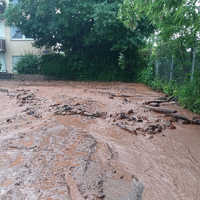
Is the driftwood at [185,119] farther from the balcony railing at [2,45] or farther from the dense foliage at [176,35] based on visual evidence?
the balcony railing at [2,45]

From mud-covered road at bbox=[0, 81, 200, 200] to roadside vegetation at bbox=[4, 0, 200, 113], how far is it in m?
2.07

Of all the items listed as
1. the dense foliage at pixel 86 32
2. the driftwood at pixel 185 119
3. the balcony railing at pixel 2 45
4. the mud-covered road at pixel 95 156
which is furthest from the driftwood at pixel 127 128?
the balcony railing at pixel 2 45

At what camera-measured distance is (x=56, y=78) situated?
1402 centimetres

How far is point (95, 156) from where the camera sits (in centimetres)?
241

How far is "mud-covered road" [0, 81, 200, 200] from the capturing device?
5.96ft

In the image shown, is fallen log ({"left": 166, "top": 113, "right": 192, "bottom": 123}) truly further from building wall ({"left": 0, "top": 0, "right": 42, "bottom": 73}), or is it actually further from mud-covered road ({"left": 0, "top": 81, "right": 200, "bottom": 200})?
building wall ({"left": 0, "top": 0, "right": 42, "bottom": 73})

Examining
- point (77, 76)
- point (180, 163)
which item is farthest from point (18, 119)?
point (77, 76)

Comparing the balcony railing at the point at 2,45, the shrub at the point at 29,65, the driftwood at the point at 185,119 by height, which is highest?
the balcony railing at the point at 2,45

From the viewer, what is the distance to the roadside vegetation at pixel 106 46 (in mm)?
5531

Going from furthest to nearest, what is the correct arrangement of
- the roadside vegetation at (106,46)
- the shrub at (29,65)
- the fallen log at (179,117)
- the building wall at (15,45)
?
the building wall at (15,45) < the shrub at (29,65) < the roadside vegetation at (106,46) < the fallen log at (179,117)

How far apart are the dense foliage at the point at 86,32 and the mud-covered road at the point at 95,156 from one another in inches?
276

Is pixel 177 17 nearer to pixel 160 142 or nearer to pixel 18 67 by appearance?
pixel 160 142

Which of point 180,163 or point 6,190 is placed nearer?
point 6,190

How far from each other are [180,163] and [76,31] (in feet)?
35.4
